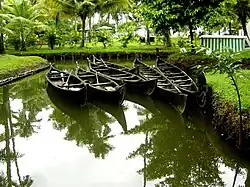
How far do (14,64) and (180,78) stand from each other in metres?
7.20

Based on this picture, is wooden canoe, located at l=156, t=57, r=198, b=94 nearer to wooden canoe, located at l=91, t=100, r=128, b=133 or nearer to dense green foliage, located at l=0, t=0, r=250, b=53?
wooden canoe, located at l=91, t=100, r=128, b=133

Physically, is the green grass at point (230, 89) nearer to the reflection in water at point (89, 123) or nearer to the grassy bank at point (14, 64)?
the reflection in water at point (89, 123)

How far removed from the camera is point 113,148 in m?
6.71

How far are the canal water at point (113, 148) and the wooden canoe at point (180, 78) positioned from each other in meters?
0.62

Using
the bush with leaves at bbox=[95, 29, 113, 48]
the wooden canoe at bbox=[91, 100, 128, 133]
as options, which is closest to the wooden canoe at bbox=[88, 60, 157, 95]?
the wooden canoe at bbox=[91, 100, 128, 133]

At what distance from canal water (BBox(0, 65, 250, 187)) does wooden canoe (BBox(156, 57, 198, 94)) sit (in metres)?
0.62

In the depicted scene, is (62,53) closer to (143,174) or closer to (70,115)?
(70,115)

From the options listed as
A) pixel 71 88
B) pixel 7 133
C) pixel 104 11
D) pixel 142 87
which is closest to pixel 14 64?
pixel 71 88

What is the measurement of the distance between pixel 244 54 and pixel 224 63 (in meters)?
8.82

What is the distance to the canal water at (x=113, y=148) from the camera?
531cm

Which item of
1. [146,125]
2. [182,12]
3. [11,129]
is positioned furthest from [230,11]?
[11,129]

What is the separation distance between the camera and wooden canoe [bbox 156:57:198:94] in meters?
8.97

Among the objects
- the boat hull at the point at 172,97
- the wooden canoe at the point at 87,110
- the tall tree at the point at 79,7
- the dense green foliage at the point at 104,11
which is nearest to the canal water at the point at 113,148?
the wooden canoe at the point at 87,110

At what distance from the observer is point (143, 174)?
216 inches
